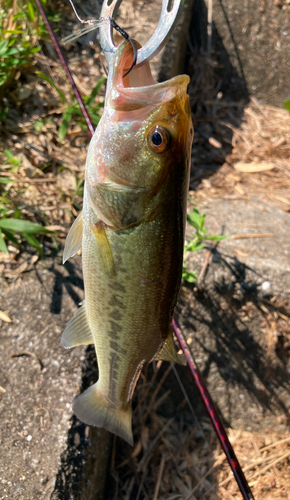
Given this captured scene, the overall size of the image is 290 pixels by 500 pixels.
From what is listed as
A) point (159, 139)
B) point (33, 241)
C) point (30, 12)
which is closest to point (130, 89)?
point (159, 139)

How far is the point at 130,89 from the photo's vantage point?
119 centimetres

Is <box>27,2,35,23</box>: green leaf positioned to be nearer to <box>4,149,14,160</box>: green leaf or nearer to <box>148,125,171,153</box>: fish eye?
<box>4,149,14,160</box>: green leaf

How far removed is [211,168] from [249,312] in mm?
1788

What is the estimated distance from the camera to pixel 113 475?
113 inches

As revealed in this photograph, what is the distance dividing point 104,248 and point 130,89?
0.61 metres

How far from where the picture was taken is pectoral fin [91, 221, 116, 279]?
138 cm

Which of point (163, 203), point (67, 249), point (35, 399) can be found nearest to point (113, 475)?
point (35, 399)

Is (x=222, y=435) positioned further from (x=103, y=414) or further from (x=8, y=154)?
(x=8, y=154)


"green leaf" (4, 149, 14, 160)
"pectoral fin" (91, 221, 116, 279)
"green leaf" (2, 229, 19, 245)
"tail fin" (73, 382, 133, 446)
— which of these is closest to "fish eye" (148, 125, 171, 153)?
"pectoral fin" (91, 221, 116, 279)

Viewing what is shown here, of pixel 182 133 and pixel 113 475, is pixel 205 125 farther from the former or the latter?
pixel 113 475

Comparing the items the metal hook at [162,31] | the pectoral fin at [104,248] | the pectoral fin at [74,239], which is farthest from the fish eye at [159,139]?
the pectoral fin at [74,239]

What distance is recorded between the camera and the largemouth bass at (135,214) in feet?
4.02

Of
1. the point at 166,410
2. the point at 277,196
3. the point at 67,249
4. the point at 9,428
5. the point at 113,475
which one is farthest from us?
the point at 277,196

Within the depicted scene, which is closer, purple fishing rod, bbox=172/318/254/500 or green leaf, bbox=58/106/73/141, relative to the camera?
purple fishing rod, bbox=172/318/254/500
